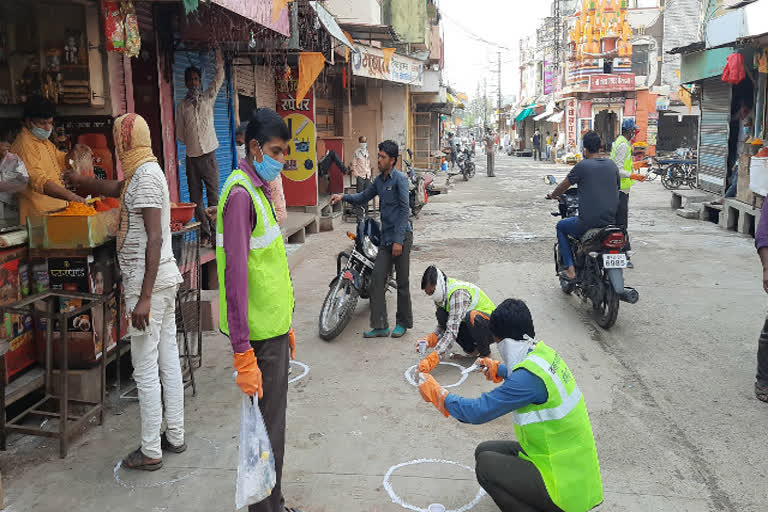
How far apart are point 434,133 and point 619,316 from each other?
2954 centimetres

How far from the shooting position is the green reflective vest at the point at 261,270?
2.80 metres

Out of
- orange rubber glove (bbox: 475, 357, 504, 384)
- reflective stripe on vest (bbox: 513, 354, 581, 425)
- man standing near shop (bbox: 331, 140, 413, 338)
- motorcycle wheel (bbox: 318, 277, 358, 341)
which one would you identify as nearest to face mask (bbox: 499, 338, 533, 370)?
reflective stripe on vest (bbox: 513, 354, 581, 425)

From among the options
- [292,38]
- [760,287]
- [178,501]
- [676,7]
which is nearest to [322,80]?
[292,38]

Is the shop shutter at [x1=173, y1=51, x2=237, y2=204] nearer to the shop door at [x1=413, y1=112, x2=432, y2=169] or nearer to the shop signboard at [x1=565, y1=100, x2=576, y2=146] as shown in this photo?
the shop door at [x1=413, y1=112, x2=432, y2=169]

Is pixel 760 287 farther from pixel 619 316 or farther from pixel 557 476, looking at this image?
pixel 557 476

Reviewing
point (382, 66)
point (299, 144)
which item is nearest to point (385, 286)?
point (299, 144)

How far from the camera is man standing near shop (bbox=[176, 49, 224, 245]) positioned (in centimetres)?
701

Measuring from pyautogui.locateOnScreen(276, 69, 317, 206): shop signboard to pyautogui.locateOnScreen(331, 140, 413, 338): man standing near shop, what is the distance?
5.63 meters

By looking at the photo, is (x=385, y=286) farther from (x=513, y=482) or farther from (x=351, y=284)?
(x=513, y=482)

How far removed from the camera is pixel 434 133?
116 ft

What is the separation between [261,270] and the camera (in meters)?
2.84

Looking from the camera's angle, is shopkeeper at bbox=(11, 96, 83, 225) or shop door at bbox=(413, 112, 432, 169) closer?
shopkeeper at bbox=(11, 96, 83, 225)

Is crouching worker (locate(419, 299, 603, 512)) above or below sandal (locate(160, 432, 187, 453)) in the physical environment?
above

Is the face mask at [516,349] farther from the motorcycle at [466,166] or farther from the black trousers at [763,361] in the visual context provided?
the motorcycle at [466,166]
